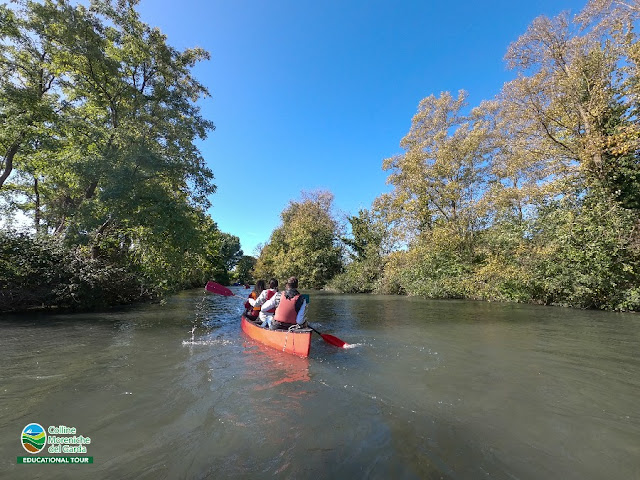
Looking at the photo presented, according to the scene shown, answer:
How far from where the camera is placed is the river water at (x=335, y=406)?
128 inches

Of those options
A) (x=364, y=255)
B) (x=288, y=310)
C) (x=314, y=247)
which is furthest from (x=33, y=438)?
(x=314, y=247)

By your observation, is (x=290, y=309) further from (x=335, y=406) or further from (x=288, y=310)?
(x=335, y=406)

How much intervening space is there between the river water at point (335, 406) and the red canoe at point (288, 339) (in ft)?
0.92

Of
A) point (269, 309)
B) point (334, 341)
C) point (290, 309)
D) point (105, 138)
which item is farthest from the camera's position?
point (105, 138)

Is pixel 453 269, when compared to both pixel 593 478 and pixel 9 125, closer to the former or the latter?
pixel 593 478

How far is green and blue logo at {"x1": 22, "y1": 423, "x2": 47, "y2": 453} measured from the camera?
3.55 metres

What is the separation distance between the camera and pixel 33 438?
12.2 feet

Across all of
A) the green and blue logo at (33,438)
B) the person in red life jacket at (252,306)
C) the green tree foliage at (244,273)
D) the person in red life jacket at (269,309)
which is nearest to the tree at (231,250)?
the green tree foliage at (244,273)

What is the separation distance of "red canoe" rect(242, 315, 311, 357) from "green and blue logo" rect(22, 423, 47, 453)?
4567mm

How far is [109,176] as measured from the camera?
12.9 metres

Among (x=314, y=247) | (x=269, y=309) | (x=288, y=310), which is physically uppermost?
(x=314, y=247)

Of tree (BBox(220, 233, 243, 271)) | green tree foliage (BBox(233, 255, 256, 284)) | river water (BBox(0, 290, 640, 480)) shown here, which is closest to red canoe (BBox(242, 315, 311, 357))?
river water (BBox(0, 290, 640, 480))

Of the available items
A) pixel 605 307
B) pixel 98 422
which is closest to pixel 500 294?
pixel 605 307

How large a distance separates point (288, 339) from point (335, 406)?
307 centimetres
